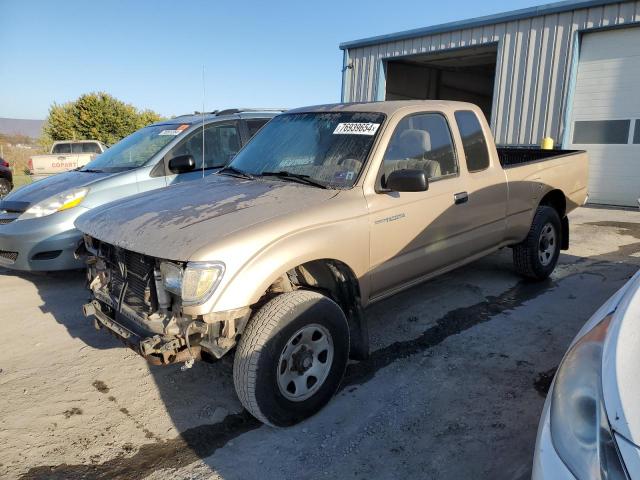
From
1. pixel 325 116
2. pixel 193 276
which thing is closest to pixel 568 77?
pixel 325 116

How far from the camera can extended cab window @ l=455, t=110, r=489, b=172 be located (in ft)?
13.5

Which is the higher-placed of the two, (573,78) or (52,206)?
(573,78)

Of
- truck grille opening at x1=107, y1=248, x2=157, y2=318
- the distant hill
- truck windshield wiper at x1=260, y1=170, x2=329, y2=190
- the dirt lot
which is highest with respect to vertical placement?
the distant hill

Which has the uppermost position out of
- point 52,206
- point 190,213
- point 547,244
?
point 190,213

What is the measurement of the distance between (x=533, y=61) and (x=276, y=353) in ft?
39.1

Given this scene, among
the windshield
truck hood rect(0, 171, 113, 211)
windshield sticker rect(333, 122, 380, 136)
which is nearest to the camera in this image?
windshield sticker rect(333, 122, 380, 136)

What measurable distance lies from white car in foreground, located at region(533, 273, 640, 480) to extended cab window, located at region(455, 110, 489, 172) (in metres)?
2.60

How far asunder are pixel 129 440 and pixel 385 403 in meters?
1.54

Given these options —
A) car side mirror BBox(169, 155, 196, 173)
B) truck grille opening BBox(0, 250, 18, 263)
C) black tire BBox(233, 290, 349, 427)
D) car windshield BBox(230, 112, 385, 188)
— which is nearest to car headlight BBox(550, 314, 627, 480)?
black tire BBox(233, 290, 349, 427)

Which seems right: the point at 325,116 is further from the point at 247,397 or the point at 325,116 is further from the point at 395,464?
the point at 395,464

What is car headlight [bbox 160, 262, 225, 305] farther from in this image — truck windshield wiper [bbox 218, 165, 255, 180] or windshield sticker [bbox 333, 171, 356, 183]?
truck windshield wiper [bbox 218, 165, 255, 180]

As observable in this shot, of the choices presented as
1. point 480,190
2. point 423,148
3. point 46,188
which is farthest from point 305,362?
point 46,188

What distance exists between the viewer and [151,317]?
2.65 m

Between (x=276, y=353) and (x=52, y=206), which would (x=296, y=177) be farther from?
(x=52, y=206)
